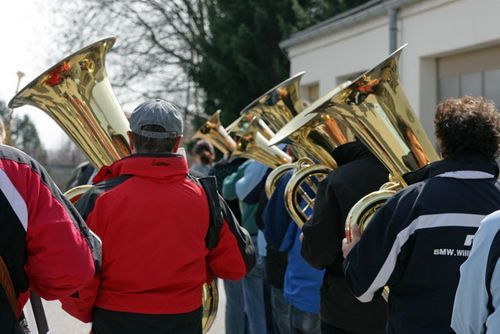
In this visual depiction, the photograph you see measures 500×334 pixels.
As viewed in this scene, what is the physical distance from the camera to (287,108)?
5234mm

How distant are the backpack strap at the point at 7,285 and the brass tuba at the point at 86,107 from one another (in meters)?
1.09

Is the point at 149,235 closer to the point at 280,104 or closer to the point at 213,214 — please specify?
the point at 213,214

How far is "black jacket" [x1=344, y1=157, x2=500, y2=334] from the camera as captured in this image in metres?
2.67

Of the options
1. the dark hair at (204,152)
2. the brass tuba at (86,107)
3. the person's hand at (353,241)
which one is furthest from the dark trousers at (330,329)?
the dark hair at (204,152)

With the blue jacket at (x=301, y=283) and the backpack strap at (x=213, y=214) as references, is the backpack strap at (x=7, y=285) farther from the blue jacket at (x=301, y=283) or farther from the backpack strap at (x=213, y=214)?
the blue jacket at (x=301, y=283)

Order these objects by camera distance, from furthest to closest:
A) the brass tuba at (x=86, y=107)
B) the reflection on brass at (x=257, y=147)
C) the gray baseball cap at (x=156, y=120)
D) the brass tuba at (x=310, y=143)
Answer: the reflection on brass at (x=257, y=147), the brass tuba at (x=310, y=143), the brass tuba at (x=86, y=107), the gray baseball cap at (x=156, y=120)

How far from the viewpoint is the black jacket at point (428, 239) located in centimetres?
267

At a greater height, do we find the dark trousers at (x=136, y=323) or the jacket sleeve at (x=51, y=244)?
the jacket sleeve at (x=51, y=244)

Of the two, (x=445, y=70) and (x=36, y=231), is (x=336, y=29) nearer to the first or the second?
(x=445, y=70)

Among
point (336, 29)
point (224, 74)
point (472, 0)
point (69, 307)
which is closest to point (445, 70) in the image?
point (472, 0)

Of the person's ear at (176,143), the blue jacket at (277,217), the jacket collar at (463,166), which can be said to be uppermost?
the person's ear at (176,143)

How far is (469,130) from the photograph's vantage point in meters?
2.77

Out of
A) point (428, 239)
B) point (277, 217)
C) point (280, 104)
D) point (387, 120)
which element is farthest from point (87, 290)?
point (280, 104)

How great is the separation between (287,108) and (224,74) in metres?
13.8
